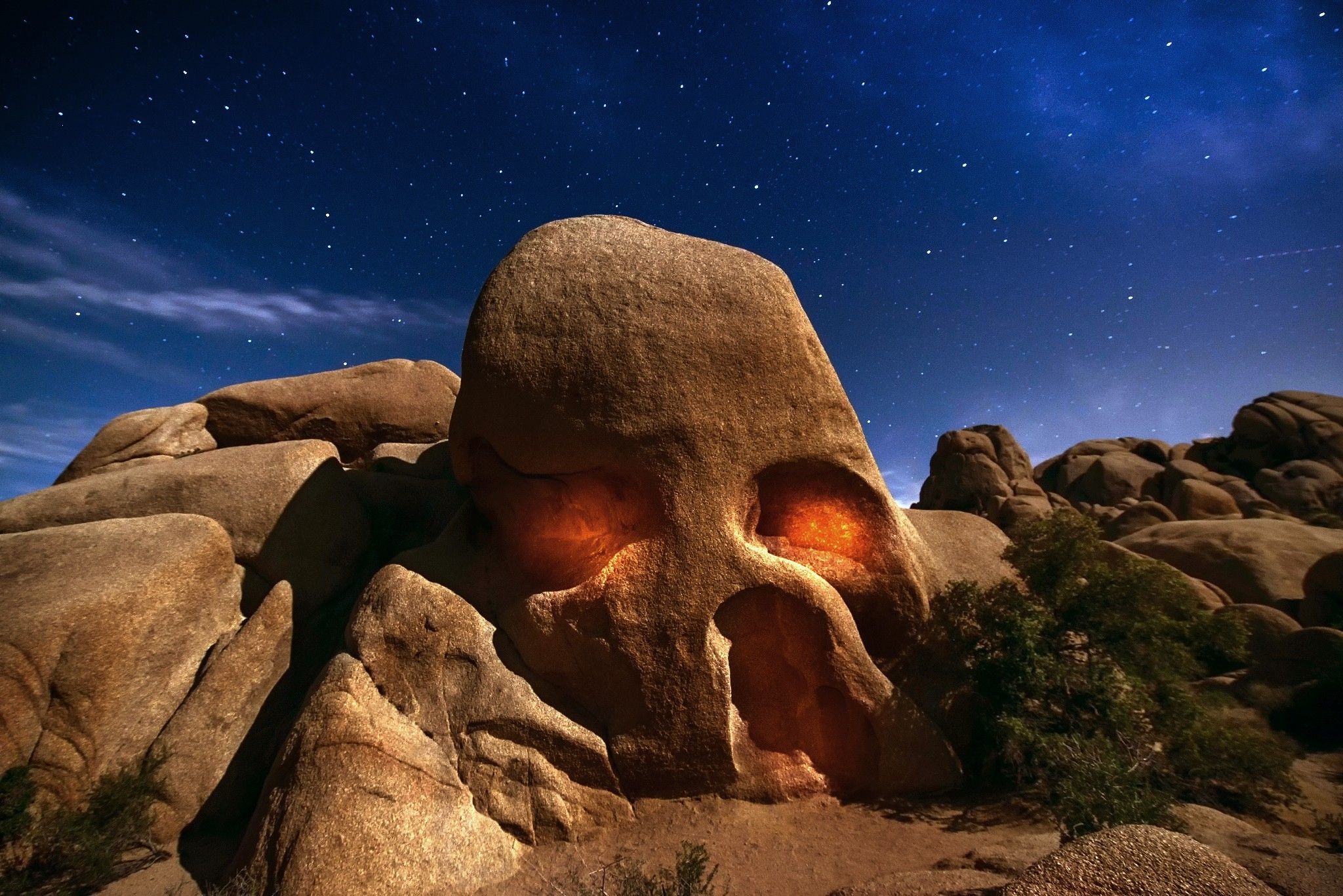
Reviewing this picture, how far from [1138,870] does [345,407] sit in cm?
1213

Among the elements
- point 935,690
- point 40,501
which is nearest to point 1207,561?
point 935,690

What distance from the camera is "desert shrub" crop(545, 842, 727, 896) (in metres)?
4.83

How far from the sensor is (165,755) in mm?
6398

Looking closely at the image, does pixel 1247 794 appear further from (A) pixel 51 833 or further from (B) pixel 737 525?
(A) pixel 51 833

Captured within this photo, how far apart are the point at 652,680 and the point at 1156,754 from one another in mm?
5001

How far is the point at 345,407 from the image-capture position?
38.0 ft

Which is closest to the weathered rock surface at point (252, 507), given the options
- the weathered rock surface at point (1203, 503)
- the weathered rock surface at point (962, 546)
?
the weathered rock surface at point (962, 546)

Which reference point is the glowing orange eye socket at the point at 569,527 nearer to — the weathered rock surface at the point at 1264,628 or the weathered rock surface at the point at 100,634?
the weathered rock surface at the point at 100,634

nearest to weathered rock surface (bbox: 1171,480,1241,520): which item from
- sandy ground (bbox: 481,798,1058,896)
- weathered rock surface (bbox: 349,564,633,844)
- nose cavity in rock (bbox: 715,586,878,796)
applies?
sandy ground (bbox: 481,798,1058,896)

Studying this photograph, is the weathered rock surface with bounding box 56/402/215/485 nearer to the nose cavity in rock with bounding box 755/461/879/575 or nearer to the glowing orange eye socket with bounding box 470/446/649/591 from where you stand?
the glowing orange eye socket with bounding box 470/446/649/591

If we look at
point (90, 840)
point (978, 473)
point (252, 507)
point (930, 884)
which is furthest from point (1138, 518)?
point (90, 840)

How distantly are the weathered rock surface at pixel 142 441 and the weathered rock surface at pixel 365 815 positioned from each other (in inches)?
256

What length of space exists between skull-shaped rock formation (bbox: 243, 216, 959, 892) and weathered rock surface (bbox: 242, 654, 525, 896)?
0.03 metres

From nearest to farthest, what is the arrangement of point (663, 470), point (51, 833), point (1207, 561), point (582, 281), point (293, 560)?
point (51, 833) < point (663, 470) < point (582, 281) < point (293, 560) < point (1207, 561)
